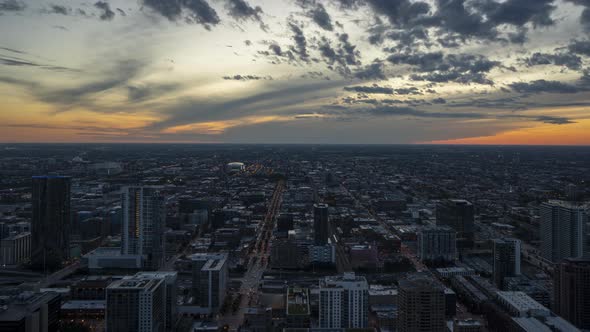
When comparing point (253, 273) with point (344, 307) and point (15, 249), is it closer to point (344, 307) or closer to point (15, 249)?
point (344, 307)

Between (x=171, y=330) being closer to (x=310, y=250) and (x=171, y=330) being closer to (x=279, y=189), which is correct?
(x=310, y=250)

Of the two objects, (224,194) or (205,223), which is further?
(224,194)

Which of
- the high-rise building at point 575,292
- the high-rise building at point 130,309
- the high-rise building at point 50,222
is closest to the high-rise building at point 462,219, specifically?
the high-rise building at point 575,292

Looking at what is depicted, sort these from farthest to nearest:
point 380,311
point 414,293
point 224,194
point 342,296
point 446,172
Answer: point 446,172, point 224,194, point 380,311, point 342,296, point 414,293

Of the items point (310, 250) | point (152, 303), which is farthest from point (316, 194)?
point (152, 303)

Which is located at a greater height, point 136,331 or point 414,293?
point 414,293

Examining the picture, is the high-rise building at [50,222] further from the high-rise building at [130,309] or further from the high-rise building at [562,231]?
the high-rise building at [562,231]

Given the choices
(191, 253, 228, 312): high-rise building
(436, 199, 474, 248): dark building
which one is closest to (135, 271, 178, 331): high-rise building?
(191, 253, 228, 312): high-rise building
